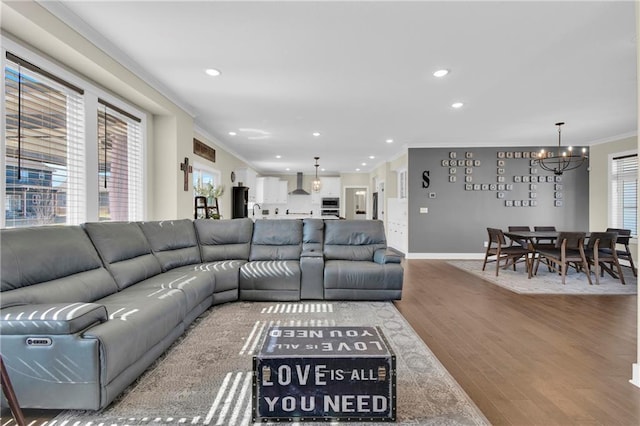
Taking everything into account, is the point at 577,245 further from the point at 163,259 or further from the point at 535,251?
the point at 163,259

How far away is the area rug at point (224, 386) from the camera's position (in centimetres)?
166

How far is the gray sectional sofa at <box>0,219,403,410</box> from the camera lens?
5.25 ft

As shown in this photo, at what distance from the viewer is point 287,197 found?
12172 millimetres

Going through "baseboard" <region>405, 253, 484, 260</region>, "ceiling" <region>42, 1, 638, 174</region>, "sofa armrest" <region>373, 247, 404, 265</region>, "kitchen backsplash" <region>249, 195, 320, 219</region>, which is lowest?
"baseboard" <region>405, 253, 484, 260</region>

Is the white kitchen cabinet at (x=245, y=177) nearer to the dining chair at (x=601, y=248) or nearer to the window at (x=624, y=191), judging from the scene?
the dining chair at (x=601, y=248)

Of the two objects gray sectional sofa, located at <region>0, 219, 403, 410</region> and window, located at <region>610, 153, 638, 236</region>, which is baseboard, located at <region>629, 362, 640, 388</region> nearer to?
gray sectional sofa, located at <region>0, 219, 403, 410</region>

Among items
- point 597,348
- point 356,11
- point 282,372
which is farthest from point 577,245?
point 282,372

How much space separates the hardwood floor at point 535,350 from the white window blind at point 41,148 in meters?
3.48

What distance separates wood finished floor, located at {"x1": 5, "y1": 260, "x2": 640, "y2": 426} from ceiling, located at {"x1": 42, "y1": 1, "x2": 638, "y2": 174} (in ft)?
8.58

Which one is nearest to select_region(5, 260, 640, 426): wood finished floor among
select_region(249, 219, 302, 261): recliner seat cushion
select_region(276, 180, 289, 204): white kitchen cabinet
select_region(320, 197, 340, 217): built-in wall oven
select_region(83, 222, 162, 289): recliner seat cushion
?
select_region(83, 222, 162, 289): recliner seat cushion

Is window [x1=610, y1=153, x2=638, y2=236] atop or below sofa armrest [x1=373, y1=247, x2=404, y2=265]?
atop

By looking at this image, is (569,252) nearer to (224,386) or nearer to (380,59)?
(380,59)

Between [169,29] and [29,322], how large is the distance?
235 centimetres

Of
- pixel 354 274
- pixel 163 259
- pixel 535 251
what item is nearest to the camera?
pixel 163 259
